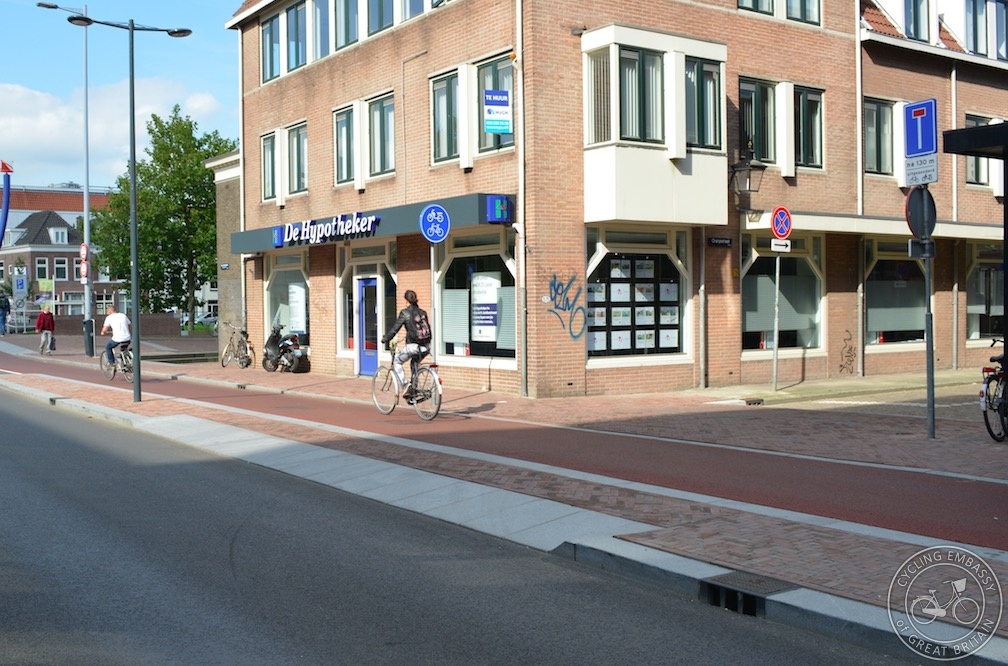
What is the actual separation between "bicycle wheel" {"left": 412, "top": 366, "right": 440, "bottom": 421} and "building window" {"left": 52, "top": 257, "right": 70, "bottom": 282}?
9448 centimetres

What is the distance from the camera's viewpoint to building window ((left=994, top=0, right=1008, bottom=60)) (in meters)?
25.5

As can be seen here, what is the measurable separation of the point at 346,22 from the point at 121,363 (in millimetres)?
9517

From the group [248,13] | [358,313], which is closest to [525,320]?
[358,313]

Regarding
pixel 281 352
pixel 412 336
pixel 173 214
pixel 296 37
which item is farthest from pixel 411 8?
pixel 173 214

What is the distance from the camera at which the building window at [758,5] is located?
19781mm

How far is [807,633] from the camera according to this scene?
5.30 m

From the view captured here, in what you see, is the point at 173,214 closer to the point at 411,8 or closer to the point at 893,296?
the point at 411,8

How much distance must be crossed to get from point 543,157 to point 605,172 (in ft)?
3.64

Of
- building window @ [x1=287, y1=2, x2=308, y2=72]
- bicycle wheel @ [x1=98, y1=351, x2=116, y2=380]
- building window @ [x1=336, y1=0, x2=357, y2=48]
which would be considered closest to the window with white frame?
building window @ [x1=336, y1=0, x2=357, y2=48]

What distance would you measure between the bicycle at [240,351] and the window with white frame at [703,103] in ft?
48.2

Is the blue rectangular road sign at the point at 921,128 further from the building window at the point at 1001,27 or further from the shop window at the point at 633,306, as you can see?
the building window at the point at 1001,27

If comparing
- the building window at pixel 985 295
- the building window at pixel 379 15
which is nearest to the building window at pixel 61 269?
the building window at pixel 379 15

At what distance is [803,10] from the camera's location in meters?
20.9

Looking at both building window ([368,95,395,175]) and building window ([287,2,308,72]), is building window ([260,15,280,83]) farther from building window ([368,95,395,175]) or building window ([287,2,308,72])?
building window ([368,95,395,175])
